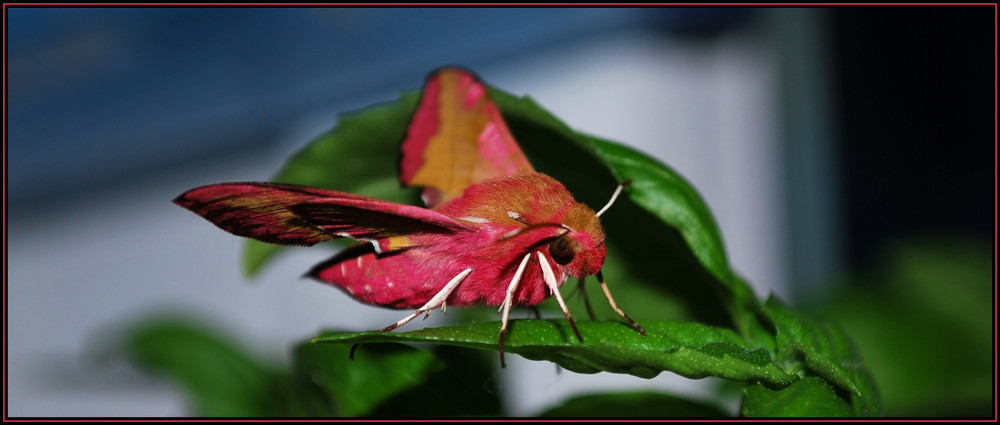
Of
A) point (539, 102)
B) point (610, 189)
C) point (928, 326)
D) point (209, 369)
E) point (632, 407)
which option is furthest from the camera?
point (539, 102)

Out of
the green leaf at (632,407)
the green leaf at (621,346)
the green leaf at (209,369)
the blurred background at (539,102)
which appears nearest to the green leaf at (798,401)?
the green leaf at (621,346)

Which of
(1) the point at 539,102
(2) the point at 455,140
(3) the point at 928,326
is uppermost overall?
(1) the point at 539,102

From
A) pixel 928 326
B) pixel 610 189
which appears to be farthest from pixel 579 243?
pixel 928 326

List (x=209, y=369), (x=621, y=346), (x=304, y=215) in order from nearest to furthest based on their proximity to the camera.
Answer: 1. (x=621, y=346)
2. (x=304, y=215)
3. (x=209, y=369)

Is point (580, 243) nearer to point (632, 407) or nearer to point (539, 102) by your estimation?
point (632, 407)

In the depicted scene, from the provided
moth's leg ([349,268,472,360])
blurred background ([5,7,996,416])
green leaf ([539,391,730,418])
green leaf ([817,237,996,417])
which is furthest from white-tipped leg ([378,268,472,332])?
blurred background ([5,7,996,416])

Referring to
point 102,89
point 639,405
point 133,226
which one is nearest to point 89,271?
point 133,226

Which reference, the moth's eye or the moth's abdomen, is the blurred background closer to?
the moth's abdomen
